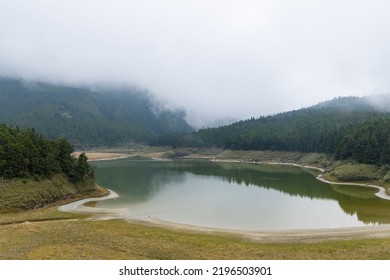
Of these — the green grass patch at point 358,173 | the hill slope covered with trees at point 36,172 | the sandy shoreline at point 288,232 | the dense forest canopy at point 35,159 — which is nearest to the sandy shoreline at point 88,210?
the sandy shoreline at point 288,232

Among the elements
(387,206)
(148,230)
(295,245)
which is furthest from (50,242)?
(387,206)

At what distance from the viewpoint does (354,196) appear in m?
100

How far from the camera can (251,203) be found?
9062 cm

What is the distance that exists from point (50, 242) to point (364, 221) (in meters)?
52.8

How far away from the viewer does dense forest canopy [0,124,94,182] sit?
8269 cm

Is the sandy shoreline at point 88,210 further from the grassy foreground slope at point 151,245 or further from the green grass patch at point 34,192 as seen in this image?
the grassy foreground slope at point 151,245

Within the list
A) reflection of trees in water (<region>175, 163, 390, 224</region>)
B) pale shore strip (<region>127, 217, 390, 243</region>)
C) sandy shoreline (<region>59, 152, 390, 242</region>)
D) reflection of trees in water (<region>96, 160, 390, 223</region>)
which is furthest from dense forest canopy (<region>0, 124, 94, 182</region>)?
reflection of trees in water (<region>175, 163, 390, 224</region>)

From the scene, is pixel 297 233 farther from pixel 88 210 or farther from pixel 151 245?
pixel 88 210

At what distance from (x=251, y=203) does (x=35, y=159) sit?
4981 centimetres

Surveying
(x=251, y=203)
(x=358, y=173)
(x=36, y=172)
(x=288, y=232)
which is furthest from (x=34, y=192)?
(x=358, y=173)

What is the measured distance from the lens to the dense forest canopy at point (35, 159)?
8269 centimetres

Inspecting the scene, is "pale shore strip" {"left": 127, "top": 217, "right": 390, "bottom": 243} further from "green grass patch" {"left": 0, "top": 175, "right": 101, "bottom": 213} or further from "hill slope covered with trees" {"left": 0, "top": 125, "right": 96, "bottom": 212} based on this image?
"hill slope covered with trees" {"left": 0, "top": 125, "right": 96, "bottom": 212}

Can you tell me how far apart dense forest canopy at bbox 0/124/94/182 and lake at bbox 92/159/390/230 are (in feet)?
47.4
